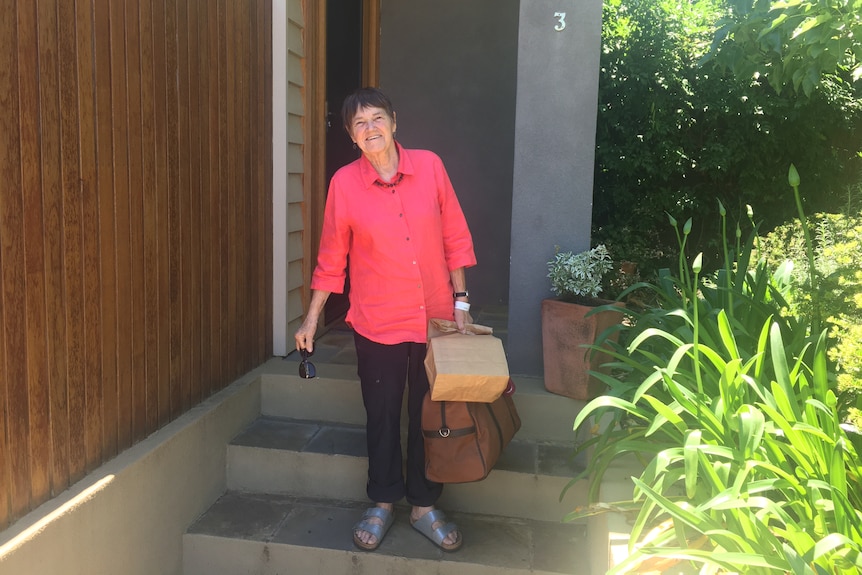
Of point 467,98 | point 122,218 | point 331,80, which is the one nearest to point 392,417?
point 122,218

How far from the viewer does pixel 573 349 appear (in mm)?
3254

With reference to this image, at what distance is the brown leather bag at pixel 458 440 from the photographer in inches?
103

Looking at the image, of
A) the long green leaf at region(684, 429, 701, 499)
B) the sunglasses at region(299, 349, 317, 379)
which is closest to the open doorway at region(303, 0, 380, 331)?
the sunglasses at region(299, 349, 317, 379)

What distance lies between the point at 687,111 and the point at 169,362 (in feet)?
12.9

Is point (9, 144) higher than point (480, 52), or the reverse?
point (480, 52)

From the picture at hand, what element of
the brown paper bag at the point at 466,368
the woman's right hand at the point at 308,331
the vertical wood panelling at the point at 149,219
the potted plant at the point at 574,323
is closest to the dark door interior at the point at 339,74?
the potted plant at the point at 574,323

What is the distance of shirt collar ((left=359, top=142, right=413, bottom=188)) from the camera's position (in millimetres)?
2635

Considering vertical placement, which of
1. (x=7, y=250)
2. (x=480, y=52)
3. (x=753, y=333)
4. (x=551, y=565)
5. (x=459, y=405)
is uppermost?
(x=480, y=52)

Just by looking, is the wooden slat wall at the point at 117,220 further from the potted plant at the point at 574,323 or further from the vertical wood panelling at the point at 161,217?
the potted plant at the point at 574,323

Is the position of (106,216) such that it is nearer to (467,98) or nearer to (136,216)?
(136,216)

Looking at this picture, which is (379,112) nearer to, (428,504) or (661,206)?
(428,504)

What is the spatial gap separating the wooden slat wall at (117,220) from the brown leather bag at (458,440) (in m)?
0.98

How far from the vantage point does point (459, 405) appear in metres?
2.62

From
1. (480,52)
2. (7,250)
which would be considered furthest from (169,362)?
(480,52)
